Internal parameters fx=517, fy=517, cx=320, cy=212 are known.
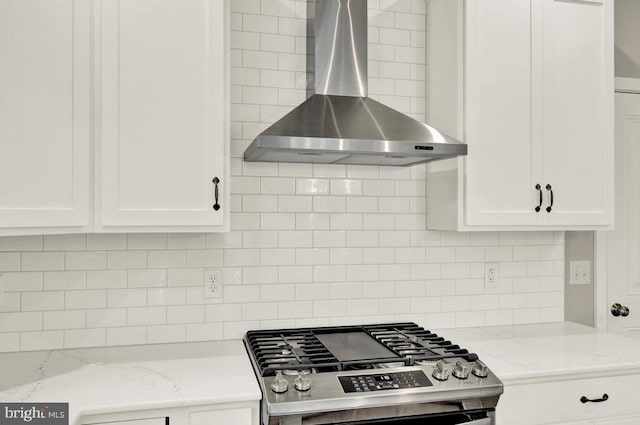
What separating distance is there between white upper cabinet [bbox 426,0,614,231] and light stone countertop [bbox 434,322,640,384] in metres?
0.51

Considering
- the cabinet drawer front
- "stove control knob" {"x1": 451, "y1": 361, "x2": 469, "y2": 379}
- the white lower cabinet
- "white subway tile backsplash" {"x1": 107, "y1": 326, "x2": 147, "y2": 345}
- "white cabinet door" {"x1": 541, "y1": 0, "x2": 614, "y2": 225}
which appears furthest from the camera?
"white cabinet door" {"x1": 541, "y1": 0, "x2": 614, "y2": 225}

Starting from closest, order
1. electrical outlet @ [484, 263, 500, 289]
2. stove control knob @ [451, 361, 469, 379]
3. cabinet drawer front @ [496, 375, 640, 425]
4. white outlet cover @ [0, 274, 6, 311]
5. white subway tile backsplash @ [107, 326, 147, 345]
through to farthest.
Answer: stove control knob @ [451, 361, 469, 379], cabinet drawer front @ [496, 375, 640, 425], white outlet cover @ [0, 274, 6, 311], white subway tile backsplash @ [107, 326, 147, 345], electrical outlet @ [484, 263, 500, 289]

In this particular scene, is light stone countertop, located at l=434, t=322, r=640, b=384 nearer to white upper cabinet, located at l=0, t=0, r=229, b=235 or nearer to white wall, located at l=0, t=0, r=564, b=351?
white wall, located at l=0, t=0, r=564, b=351

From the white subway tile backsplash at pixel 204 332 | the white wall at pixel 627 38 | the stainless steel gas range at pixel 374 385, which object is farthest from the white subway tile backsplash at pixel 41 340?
the white wall at pixel 627 38

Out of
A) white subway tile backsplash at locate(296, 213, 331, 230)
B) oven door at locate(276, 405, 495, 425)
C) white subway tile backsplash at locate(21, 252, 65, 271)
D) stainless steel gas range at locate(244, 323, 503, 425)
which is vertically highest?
white subway tile backsplash at locate(296, 213, 331, 230)

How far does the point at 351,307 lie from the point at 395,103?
1.00 meters

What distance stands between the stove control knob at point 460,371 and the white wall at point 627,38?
1986 millimetres

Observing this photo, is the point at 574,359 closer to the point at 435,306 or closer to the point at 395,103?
the point at 435,306

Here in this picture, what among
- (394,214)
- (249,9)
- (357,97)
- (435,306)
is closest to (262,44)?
(249,9)

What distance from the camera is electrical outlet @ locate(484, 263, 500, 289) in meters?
2.60

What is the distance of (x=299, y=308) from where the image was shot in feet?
7.80

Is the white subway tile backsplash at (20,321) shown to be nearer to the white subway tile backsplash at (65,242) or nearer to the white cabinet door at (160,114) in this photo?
the white subway tile backsplash at (65,242)

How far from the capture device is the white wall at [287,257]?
7.04 feet

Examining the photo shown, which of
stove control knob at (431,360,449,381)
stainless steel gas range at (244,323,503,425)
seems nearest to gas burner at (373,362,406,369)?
A: stainless steel gas range at (244,323,503,425)
